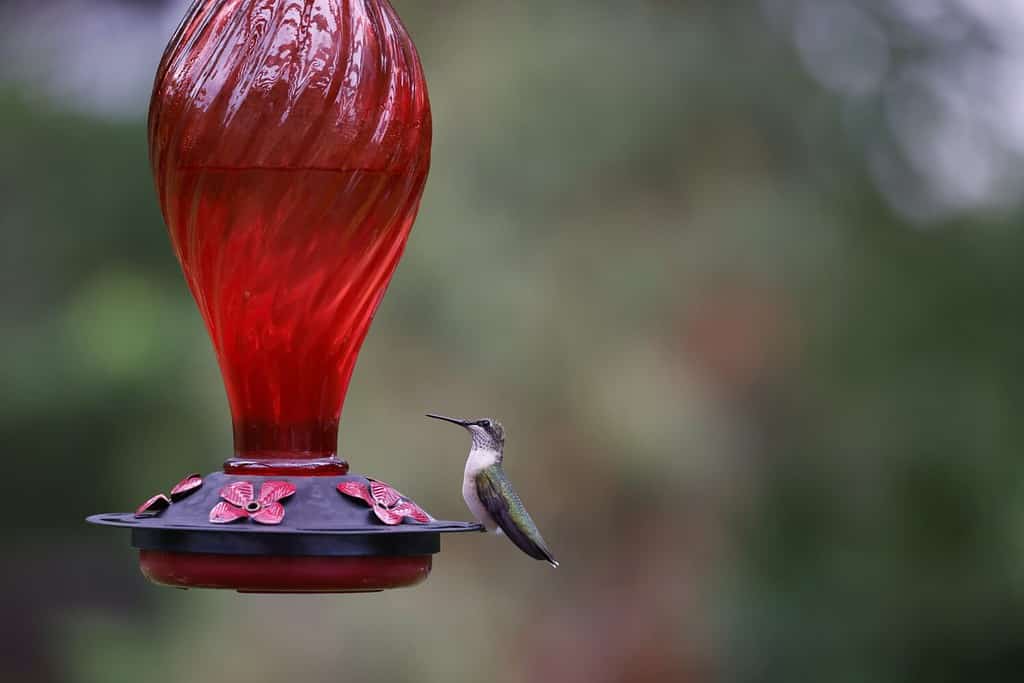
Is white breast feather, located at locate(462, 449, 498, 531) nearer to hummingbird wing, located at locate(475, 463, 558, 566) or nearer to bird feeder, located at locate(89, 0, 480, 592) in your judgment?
hummingbird wing, located at locate(475, 463, 558, 566)

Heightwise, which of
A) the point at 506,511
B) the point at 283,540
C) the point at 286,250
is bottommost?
the point at 506,511

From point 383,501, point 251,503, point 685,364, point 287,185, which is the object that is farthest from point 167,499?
point 685,364

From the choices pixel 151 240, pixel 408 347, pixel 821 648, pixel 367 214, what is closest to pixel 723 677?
pixel 821 648

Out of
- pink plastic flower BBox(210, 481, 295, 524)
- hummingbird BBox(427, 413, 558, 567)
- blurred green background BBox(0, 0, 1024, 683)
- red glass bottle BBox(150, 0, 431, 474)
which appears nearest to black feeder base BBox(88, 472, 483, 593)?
pink plastic flower BBox(210, 481, 295, 524)

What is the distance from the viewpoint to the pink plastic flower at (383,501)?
1.68 meters

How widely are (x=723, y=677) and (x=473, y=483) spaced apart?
4.34 metres

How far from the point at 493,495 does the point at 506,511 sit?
0.04m

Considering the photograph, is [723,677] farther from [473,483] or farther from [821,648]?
[473,483]

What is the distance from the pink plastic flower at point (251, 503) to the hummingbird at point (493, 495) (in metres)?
0.56

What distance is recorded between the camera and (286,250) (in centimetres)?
181

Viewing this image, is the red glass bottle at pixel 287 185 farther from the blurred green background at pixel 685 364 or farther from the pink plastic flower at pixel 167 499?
the blurred green background at pixel 685 364

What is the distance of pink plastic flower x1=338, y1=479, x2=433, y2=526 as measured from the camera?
1681 mm

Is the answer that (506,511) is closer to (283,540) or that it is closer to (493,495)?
(493,495)

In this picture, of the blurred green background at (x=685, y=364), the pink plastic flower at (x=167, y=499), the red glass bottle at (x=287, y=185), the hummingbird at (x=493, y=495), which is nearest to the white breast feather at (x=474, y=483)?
the hummingbird at (x=493, y=495)
